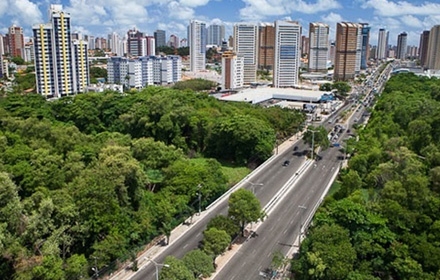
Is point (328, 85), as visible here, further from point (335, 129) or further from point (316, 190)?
point (316, 190)

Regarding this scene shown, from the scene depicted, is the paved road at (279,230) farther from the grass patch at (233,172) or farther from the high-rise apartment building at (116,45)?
the high-rise apartment building at (116,45)

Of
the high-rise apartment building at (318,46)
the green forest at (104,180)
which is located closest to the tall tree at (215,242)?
the green forest at (104,180)

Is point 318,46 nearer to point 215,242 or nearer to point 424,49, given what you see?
point 424,49

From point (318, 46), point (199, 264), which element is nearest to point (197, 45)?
point (318, 46)

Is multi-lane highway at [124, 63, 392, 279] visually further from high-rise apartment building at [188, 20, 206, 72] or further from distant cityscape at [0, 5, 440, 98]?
high-rise apartment building at [188, 20, 206, 72]

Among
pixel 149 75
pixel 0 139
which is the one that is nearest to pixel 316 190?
pixel 0 139
